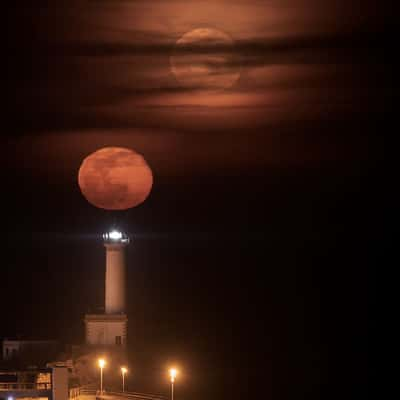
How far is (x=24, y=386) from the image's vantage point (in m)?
14.2

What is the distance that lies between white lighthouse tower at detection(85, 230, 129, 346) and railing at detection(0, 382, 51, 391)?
17.8 ft

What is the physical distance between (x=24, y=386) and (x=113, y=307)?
20.9 feet

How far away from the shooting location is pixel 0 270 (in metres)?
41.2

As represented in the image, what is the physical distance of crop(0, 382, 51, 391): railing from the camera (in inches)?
557

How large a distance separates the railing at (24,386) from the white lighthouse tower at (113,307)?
541 centimetres

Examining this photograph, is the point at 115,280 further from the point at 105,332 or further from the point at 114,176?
the point at 114,176

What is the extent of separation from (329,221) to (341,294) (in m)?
3.01

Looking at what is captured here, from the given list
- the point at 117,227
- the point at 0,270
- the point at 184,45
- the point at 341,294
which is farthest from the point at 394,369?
the point at 184,45

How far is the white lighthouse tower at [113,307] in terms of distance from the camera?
19.9m

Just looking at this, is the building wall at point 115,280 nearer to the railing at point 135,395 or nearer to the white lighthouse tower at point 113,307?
the white lighthouse tower at point 113,307

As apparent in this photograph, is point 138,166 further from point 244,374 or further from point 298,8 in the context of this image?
point 298,8

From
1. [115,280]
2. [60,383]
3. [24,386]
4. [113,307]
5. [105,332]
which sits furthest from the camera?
[115,280]

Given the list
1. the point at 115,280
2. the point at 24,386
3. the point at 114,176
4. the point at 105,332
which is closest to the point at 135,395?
the point at 24,386

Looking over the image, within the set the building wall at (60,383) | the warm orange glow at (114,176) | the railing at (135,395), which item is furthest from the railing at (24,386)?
the warm orange glow at (114,176)
